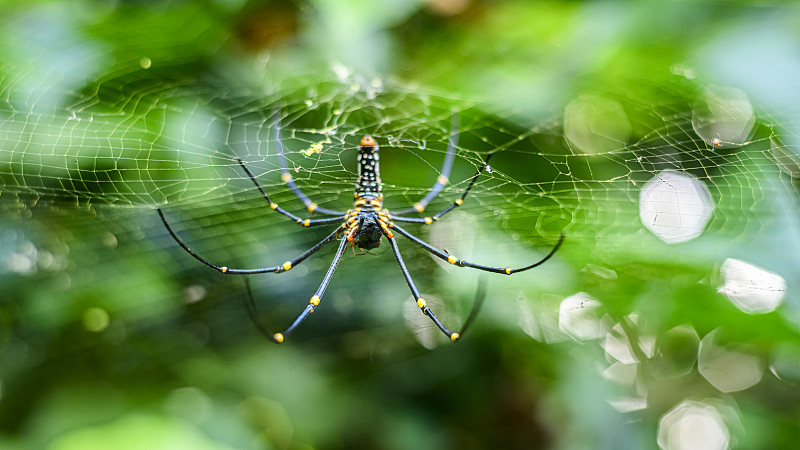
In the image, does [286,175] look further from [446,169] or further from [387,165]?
[446,169]

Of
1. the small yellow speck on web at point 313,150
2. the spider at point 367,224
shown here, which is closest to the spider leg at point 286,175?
the spider at point 367,224

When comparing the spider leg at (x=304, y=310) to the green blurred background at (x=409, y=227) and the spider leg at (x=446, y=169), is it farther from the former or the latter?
the spider leg at (x=446, y=169)

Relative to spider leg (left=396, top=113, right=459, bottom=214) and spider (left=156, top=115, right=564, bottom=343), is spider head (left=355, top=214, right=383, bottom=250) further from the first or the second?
spider leg (left=396, top=113, right=459, bottom=214)

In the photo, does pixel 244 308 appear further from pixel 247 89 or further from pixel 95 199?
pixel 247 89

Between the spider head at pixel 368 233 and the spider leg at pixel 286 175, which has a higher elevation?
the spider leg at pixel 286 175

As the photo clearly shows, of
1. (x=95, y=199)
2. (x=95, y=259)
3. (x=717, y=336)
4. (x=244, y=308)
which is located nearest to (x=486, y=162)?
(x=717, y=336)

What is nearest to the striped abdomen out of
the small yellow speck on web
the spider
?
the spider

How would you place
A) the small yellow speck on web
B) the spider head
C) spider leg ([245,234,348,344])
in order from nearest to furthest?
the small yellow speck on web < spider leg ([245,234,348,344]) < the spider head
